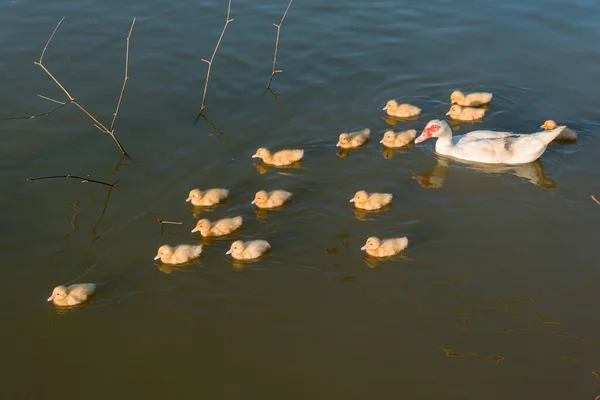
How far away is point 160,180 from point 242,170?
3.38ft

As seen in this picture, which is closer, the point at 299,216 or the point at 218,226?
the point at 218,226

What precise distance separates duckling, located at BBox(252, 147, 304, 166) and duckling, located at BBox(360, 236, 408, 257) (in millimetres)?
2032

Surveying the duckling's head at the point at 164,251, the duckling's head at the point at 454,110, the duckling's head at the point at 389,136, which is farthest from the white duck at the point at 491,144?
the duckling's head at the point at 164,251

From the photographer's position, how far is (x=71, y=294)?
23.7 ft

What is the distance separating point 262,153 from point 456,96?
3.19 meters

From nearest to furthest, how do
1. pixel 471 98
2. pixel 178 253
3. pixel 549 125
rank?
pixel 178 253
pixel 549 125
pixel 471 98

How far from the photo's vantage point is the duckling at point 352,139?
974cm

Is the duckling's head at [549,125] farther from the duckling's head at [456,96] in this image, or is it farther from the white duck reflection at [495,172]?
the duckling's head at [456,96]

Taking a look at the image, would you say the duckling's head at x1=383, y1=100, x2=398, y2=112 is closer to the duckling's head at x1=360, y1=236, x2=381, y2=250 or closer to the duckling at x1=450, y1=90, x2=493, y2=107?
the duckling at x1=450, y1=90, x2=493, y2=107

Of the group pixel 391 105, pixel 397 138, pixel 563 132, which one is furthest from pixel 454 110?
pixel 563 132

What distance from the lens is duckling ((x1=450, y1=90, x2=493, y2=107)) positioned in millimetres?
10781

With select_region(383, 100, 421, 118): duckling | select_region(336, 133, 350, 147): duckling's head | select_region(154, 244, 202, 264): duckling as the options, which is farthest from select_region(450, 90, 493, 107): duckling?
select_region(154, 244, 202, 264): duckling

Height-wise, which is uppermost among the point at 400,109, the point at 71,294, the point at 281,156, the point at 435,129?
the point at 435,129

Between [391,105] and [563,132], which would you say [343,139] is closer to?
[391,105]
